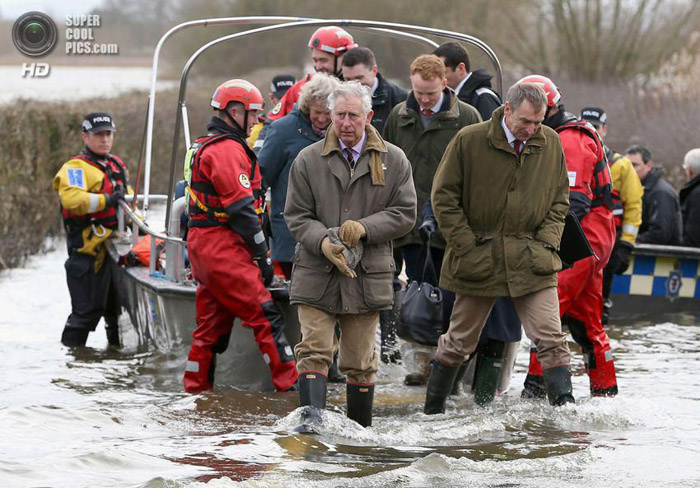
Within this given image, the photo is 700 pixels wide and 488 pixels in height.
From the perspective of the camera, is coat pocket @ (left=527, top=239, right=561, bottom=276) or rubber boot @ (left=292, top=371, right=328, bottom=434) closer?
rubber boot @ (left=292, top=371, right=328, bottom=434)

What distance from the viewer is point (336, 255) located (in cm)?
656

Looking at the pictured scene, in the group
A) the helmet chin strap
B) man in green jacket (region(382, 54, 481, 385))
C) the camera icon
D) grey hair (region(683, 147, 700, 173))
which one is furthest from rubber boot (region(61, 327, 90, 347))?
grey hair (region(683, 147, 700, 173))

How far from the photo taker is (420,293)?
7.53 metres

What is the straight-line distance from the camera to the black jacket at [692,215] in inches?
512

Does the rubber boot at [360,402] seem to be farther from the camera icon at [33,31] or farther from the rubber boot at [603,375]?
the camera icon at [33,31]

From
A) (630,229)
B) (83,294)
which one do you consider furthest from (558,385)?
(83,294)

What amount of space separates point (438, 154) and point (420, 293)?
1027mm

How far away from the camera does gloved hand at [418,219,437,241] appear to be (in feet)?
25.0

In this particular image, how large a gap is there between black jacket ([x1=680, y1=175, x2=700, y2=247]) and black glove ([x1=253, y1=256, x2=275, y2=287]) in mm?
6478

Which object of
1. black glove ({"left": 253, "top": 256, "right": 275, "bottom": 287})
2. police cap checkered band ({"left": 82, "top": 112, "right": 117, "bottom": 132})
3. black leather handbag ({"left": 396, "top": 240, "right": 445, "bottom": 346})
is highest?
police cap checkered band ({"left": 82, "top": 112, "right": 117, "bottom": 132})

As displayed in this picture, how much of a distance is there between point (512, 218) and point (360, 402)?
1.36 meters

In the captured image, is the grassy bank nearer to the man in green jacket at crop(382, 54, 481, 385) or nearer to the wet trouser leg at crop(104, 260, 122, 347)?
the wet trouser leg at crop(104, 260, 122, 347)

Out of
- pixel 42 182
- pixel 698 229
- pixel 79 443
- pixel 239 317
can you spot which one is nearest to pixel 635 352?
pixel 698 229

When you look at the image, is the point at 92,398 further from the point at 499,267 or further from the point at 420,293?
the point at 499,267
